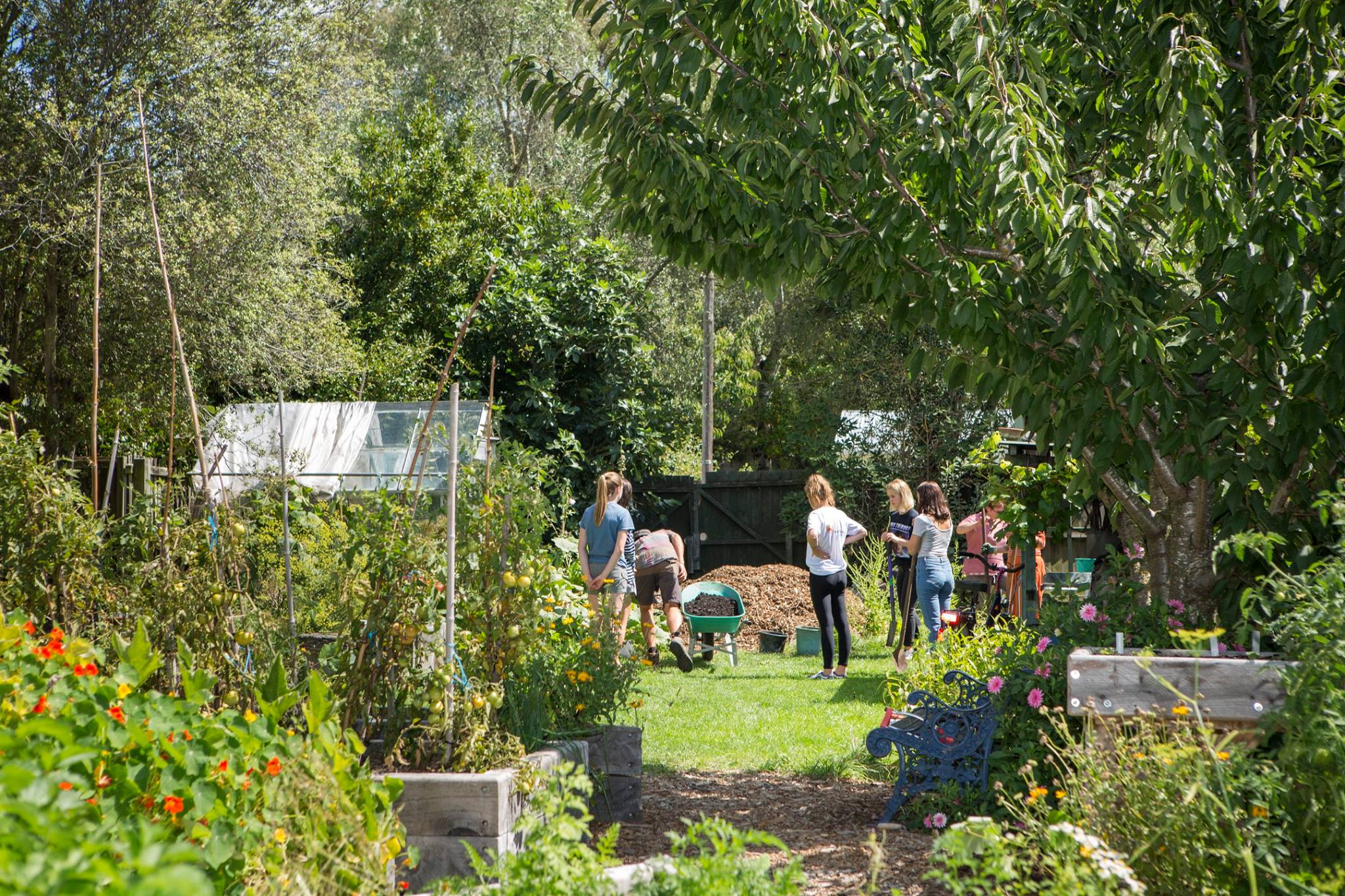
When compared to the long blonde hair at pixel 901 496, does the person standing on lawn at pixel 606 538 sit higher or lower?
lower

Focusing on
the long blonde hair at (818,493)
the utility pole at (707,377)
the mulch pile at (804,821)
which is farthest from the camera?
the utility pole at (707,377)

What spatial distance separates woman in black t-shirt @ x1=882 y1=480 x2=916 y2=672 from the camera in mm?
8250

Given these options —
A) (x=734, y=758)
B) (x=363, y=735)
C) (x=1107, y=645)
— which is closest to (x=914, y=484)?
(x=734, y=758)

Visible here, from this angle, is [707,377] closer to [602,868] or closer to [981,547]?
[981,547]

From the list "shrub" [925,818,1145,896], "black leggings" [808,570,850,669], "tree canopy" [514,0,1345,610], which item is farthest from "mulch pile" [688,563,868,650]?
"shrub" [925,818,1145,896]

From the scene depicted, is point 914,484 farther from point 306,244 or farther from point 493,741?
point 493,741

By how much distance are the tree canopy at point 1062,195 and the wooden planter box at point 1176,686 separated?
75cm

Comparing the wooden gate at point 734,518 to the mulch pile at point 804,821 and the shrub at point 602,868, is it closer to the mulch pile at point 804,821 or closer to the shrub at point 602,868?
the mulch pile at point 804,821

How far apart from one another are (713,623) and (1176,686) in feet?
20.5

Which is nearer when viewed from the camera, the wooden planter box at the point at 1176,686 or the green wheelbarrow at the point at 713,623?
the wooden planter box at the point at 1176,686

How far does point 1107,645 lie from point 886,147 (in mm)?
1992

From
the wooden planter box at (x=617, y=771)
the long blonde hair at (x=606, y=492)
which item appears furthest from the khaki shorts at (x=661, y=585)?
the wooden planter box at (x=617, y=771)

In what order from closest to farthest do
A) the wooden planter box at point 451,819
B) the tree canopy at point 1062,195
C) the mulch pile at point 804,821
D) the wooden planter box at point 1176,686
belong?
the wooden planter box at point 1176,686
the wooden planter box at point 451,819
the tree canopy at point 1062,195
the mulch pile at point 804,821

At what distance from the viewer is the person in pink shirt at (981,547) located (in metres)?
9.47
